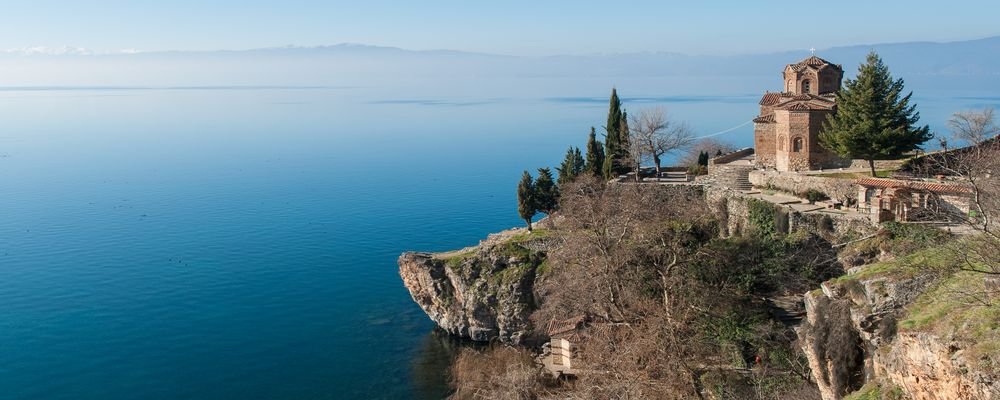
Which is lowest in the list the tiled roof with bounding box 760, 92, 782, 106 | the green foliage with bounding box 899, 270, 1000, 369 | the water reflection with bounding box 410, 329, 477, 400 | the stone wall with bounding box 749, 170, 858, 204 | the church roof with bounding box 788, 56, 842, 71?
the water reflection with bounding box 410, 329, 477, 400

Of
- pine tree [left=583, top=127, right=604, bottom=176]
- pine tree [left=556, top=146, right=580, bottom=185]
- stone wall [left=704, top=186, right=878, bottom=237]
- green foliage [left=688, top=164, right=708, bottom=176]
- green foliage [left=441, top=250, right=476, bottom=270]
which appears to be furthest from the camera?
pine tree [left=556, top=146, right=580, bottom=185]

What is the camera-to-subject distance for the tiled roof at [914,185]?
2695 centimetres

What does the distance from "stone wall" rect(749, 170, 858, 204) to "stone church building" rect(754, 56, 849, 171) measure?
2051 millimetres

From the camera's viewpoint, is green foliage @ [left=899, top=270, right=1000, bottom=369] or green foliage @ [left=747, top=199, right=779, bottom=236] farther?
green foliage @ [left=747, top=199, right=779, bottom=236]

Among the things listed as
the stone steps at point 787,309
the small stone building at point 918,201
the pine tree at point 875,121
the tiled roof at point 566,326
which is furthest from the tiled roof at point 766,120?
the tiled roof at point 566,326

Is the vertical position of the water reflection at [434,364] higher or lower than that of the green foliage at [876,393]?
lower

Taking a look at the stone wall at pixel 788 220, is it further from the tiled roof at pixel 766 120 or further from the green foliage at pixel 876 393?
the green foliage at pixel 876 393

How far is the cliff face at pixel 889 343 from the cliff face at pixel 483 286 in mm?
16312

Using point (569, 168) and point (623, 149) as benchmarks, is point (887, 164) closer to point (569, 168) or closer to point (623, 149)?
point (623, 149)

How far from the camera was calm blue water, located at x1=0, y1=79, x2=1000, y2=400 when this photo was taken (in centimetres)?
3322

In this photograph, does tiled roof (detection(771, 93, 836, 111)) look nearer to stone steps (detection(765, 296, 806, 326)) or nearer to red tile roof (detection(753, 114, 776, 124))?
red tile roof (detection(753, 114, 776, 124))

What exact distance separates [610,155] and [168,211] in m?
45.4

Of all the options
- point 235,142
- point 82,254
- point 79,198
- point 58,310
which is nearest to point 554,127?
point 235,142

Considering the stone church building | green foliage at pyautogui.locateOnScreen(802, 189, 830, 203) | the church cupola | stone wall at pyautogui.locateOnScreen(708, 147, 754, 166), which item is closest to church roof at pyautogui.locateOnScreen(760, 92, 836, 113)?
the stone church building
